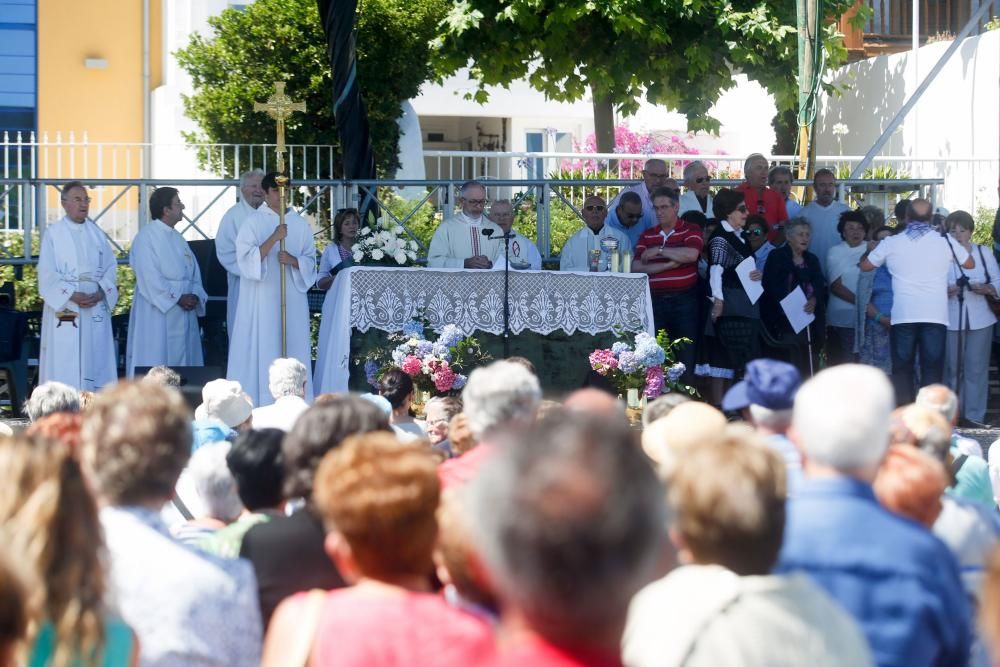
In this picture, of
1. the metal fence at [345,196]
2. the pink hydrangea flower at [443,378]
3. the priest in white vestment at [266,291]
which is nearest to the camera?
the pink hydrangea flower at [443,378]

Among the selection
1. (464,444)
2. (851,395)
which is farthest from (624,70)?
(851,395)

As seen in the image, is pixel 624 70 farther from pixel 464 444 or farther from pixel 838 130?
pixel 464 444

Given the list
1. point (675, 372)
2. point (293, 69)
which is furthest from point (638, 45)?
point (675, 372)

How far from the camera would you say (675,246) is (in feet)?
34.9

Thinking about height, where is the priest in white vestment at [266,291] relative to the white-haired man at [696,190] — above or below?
below

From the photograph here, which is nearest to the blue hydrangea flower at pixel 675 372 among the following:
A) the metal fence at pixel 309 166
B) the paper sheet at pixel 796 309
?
the paper sheet at pixel 796 309

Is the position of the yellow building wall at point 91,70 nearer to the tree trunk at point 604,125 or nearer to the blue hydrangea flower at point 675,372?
the tree trunk at point 604,125

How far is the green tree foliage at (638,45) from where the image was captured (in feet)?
58.1

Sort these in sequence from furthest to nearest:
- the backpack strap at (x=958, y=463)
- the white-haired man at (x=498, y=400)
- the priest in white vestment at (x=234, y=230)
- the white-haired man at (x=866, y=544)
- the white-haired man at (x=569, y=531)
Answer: the priest in white vestment at (x=234, y=230) → the backpack strap at (x=958, y=463) → the white-haired man at (x=498, y=400) → the white-haired man at (x=866, y=544) → the white-haired man at (x=569, y=531)

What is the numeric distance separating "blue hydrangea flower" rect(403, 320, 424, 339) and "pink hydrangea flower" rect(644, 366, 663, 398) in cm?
160

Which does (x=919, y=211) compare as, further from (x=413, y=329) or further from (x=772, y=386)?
(x=772, y=386)

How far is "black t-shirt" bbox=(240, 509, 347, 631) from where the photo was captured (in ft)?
12.3

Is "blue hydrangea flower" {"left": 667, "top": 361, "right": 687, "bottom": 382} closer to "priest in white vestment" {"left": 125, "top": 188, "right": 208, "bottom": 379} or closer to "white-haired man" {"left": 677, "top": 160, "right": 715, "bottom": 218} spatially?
"white-haired man" {"left": 677, "top": 160, "right": 715, "bottom": 218}

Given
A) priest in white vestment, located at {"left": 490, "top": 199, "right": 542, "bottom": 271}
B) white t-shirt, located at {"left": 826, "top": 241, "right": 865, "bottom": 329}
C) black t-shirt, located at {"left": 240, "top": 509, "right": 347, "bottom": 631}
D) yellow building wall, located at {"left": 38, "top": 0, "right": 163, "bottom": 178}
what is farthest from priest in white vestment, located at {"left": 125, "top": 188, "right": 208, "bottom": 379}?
yellow building wall, located at {"left": 38, "top": 0, "right": 163, "bottom": 178}
